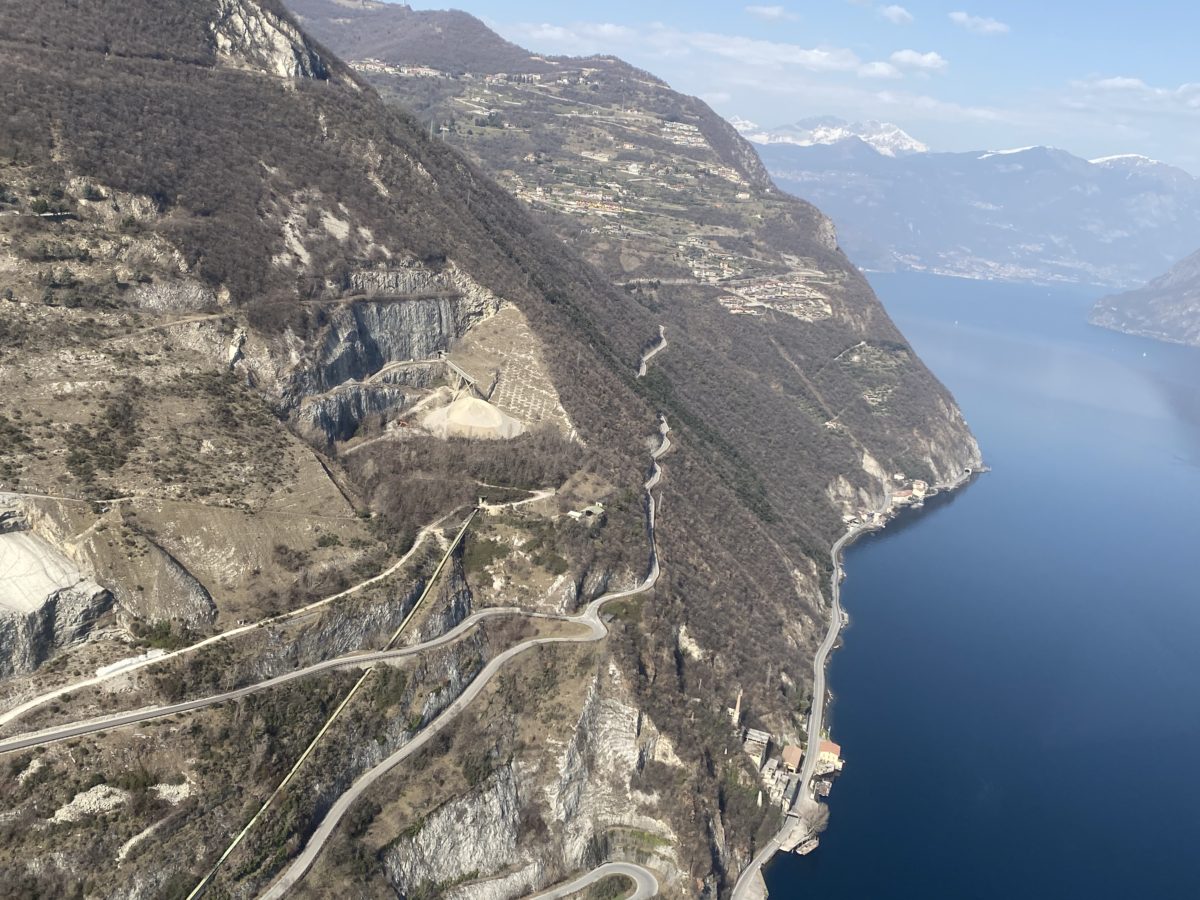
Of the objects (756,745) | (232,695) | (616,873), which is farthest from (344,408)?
(756,745)

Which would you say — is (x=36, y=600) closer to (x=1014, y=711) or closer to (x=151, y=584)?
(x=151, y=584)

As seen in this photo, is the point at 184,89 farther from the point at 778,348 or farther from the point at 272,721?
the point at 778,348

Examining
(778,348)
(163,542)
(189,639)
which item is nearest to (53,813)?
(189,639)

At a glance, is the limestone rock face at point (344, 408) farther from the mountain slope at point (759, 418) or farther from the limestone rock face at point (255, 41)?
the limestone rock face at point (255, 41)

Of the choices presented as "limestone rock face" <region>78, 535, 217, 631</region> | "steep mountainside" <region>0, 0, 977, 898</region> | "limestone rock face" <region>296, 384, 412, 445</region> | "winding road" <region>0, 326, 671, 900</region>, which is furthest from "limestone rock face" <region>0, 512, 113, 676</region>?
"limestone rock face" <region>296, 384, 412, 445</region>

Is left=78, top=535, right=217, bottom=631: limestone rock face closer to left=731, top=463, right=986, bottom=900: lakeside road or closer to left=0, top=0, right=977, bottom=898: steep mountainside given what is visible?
left=0, top=0, right=977, bottom=898: steep mountainside

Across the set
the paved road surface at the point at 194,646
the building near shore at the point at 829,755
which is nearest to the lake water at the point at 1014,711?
the building near shore at the point at 829,755
